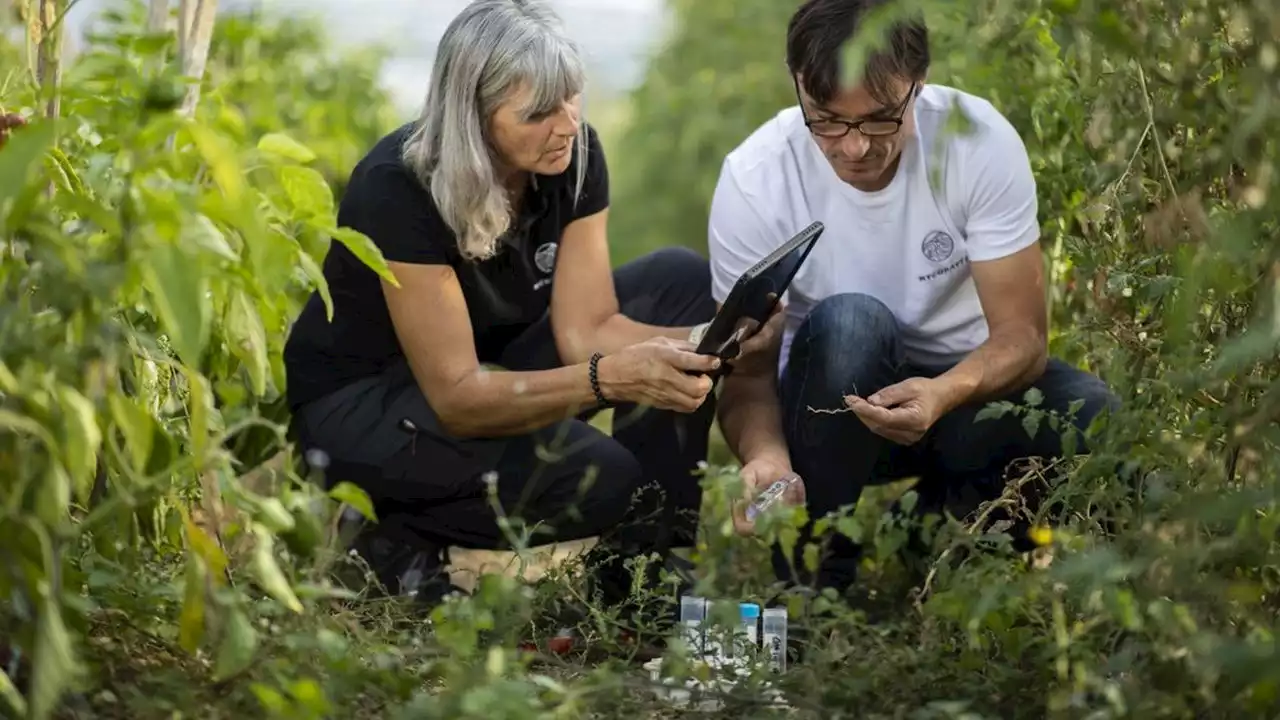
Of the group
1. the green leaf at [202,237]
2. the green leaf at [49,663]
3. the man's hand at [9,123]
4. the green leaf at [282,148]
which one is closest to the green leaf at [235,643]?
the green leaf at [49,663]

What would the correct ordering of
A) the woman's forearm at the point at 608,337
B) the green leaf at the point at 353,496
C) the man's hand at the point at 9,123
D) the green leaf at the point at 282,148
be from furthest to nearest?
the woman's forearm at the point at 608,337 < the green leaf at the point at 282,148 < the man's hand at the point at 9,123 < the green leaf at the point at 353,496

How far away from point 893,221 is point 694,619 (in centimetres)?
73

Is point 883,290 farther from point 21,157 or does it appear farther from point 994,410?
point 21,157

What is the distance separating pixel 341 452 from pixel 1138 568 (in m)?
1.42

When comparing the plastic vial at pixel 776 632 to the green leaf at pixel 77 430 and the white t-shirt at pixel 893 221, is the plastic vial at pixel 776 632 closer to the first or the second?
the white t-shirt at pixel 893 221

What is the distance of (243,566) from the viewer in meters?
2.08

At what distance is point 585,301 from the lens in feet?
9.32

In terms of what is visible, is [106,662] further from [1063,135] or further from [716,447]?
[716,447]

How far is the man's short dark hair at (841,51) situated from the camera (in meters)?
2.47

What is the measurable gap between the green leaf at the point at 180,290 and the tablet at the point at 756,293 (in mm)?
1018

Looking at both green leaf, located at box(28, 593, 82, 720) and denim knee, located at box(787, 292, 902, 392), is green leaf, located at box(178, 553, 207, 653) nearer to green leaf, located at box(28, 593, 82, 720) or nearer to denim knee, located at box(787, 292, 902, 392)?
green leaf, located at box(28, 593, 82, 720)

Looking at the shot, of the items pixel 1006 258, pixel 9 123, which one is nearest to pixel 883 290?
pixel 1006 258

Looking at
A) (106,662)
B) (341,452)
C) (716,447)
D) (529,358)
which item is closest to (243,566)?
(106,662)

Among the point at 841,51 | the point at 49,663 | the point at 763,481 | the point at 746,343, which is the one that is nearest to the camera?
the point at 49,663
